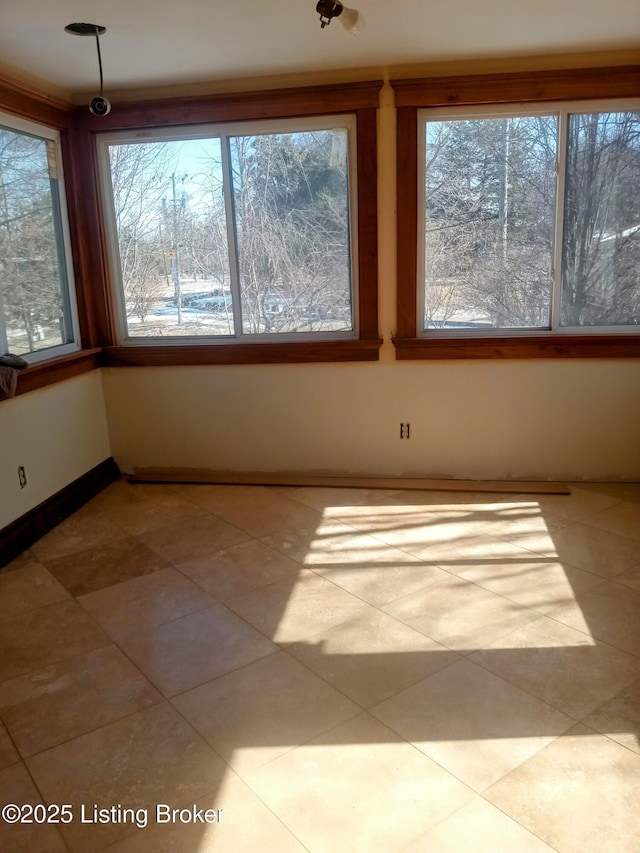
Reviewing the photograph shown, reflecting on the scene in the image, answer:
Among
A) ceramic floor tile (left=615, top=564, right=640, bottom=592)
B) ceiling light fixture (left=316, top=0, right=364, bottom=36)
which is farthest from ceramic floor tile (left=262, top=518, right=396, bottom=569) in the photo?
ceiling light fixture (left=316, top=0, right=364, bottom=36)

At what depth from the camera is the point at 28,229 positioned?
377cm

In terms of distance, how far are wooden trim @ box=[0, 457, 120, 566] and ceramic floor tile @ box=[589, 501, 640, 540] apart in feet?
9.25

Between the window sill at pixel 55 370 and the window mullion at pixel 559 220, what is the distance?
9.01 feet

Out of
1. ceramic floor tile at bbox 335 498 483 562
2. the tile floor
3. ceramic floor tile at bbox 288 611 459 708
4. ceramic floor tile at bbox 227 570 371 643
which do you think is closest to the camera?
the tile floor

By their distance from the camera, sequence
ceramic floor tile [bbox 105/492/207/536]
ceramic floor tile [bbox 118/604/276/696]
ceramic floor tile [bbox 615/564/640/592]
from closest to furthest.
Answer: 1. ceramic floor tile [bbox 118/604/276/696]
2. ceramic floor tile [bbox 615/564/640/592]
3. ceramic floor tile [bbox 105/492/207/536]

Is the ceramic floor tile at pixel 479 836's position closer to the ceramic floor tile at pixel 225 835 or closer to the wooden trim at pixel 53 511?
the ceramic floor tile at pixel 225 835

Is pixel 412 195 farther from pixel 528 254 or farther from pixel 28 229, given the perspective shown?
pixel 28 229

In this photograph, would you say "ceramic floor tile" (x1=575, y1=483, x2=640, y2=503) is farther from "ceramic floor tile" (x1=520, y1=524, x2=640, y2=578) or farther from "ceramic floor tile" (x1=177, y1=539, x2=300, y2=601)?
"ceramic floor tile" (x1=177, y1=539, x2=300, y2=601)

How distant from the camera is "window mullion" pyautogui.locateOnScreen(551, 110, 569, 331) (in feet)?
12.5

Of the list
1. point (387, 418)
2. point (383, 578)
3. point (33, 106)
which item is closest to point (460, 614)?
point (383, 578)

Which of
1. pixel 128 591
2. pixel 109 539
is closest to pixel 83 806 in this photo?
pixel 128 591

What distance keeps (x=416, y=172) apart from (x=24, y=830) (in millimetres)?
3489

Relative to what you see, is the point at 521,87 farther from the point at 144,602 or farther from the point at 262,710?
the point at 262,710

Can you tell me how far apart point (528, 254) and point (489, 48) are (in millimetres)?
1088
